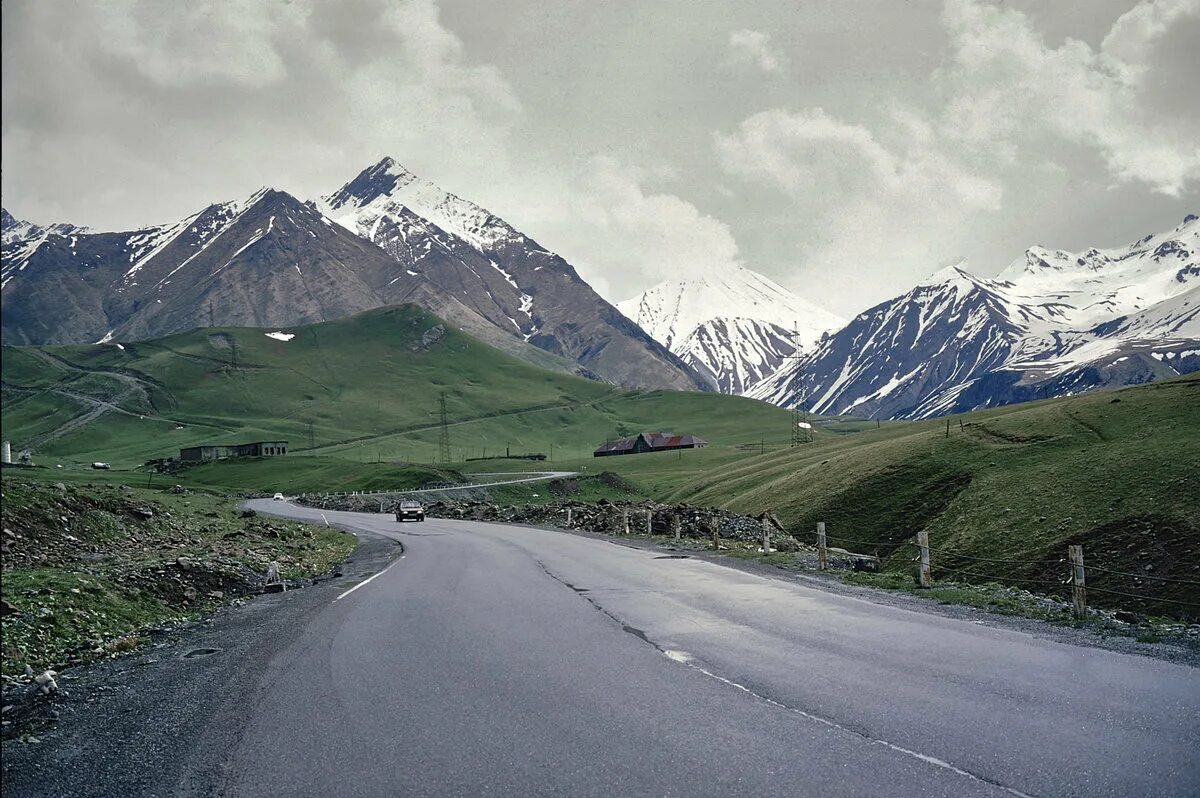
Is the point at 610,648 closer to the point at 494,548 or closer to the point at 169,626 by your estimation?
the point at 169,626

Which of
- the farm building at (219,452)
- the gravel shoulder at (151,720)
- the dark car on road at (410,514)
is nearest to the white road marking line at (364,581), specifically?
the gravel shoulder at (151,720)

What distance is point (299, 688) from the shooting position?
1122cm

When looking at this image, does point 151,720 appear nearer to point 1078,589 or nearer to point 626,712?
point 626,712


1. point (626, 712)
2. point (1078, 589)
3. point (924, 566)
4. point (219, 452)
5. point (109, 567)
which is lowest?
point (626, 712)

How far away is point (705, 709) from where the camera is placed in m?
9.94

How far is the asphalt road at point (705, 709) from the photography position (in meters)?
7.70

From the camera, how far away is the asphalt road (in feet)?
25.3

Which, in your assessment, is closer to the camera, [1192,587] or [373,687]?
[373,687]

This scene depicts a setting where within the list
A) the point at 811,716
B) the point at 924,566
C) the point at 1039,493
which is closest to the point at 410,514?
the point at 1039,493

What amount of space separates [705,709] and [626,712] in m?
0.91

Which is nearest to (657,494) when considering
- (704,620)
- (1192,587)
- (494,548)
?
(494,548)

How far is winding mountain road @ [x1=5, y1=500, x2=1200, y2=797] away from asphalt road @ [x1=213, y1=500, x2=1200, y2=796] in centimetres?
4

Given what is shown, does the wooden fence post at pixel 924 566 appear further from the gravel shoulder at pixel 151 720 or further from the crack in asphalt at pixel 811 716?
the gravel shoulder at pixel 151 720

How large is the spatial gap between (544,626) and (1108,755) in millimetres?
9993
